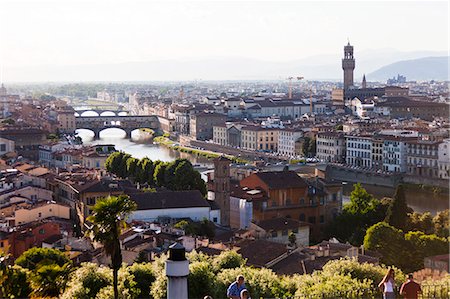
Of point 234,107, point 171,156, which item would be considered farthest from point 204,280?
point 234,107

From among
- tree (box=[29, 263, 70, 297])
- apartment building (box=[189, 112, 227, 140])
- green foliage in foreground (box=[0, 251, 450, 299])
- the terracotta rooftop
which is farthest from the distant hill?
tree (box=[29, 263, 70, 297])

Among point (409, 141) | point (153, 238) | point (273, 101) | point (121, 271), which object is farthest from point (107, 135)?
point (121, 271)

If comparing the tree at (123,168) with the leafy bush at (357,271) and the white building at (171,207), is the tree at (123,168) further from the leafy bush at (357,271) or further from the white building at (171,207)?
the leafy bush at (357,271)

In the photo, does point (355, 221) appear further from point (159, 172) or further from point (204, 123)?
point (204, 123)

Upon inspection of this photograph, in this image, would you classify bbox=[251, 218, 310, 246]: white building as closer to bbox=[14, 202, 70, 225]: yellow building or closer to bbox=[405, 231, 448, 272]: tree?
bbox=[405, 231, 448, 272]: tree

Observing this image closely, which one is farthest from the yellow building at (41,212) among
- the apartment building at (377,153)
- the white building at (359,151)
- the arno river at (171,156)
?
the white building at (359,151)

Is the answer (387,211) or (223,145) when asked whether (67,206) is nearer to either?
(387,211)
